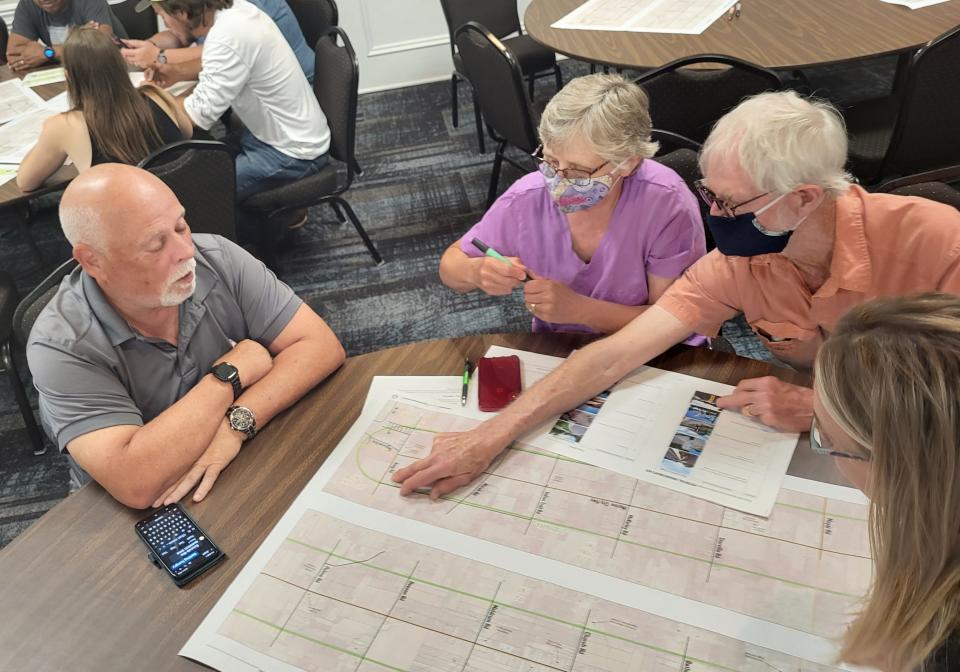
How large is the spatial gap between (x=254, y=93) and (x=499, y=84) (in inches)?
40.5

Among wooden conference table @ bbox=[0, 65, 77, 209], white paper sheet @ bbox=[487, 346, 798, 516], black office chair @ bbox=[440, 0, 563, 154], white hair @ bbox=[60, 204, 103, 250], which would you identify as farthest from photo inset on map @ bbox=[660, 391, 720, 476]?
black office chair @ bbox=[440, 0, 563, 154]

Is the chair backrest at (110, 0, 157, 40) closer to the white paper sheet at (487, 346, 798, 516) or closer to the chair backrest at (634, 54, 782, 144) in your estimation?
the chair backrest at (634, 54, 782, 144)

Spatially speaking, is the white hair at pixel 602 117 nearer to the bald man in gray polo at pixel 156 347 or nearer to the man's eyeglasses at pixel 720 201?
the man's eyeglasses at pixel 720 201

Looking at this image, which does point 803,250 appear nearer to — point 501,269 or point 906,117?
point 501,269

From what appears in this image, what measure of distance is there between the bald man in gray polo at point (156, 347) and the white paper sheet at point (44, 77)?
2639 mm

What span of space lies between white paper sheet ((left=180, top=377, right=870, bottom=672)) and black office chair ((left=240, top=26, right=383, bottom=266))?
6.87ft

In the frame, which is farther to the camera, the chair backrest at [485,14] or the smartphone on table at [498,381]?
the chair backrest at [485,14]

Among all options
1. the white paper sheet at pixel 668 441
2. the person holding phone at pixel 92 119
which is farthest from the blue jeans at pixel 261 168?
the white paper sheet at pixel 668 441

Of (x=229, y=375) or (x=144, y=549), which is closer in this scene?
(x=144, y=549)

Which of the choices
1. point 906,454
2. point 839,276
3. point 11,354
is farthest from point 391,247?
point 906,454

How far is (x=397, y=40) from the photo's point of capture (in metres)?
5.20

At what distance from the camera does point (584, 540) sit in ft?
3.72

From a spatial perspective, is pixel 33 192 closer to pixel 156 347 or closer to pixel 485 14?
pixel 156 347

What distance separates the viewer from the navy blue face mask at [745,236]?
4.63 ft
